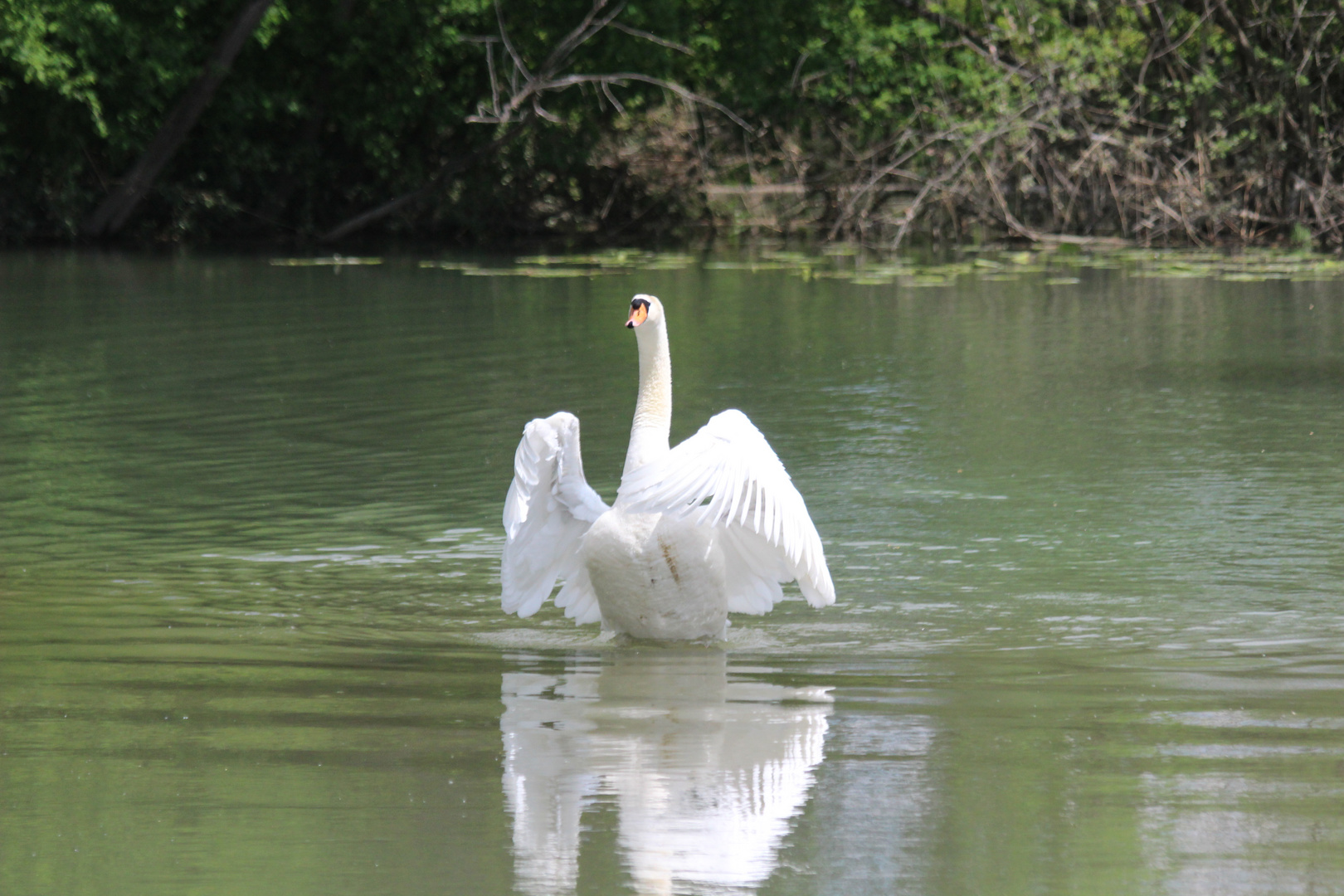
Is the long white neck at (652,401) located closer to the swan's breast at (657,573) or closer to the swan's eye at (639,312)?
the swan's eye at (639,312)

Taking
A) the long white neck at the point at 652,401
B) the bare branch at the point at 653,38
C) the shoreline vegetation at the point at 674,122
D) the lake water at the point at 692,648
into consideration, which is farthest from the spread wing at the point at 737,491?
the bare branch at the point at 653,38

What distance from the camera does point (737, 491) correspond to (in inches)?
217

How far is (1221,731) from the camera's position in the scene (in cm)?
497

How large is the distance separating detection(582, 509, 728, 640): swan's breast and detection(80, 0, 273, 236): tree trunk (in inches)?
785

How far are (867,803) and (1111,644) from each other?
2024 millimetres

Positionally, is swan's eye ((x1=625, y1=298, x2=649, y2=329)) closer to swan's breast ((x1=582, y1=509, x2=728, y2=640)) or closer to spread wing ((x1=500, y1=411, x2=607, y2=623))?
spread wing ((x1=500, y1=411, x2=607, y2=623))

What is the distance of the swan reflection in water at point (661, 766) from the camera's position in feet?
13.1

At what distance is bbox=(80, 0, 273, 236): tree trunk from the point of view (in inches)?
978

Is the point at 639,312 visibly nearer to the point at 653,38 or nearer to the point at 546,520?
the point at 546,520

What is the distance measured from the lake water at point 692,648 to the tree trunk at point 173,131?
477 inches

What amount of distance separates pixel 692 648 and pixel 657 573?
1.21ft

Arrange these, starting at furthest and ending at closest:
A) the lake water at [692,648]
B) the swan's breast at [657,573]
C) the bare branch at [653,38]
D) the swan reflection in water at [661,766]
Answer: the bare branch at [653,38] < the swan's breast at [657,573] < the lake water at [692,648] < the swan reflection in water at [661,766]

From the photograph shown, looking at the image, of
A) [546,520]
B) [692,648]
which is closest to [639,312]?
[546,520]

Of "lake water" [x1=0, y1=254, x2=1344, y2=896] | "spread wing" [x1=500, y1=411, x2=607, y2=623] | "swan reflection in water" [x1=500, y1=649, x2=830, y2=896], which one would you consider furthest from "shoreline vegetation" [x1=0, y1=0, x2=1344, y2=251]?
"swan reflection in water" [x1=500, y1=649, x2=830, y2=896]
